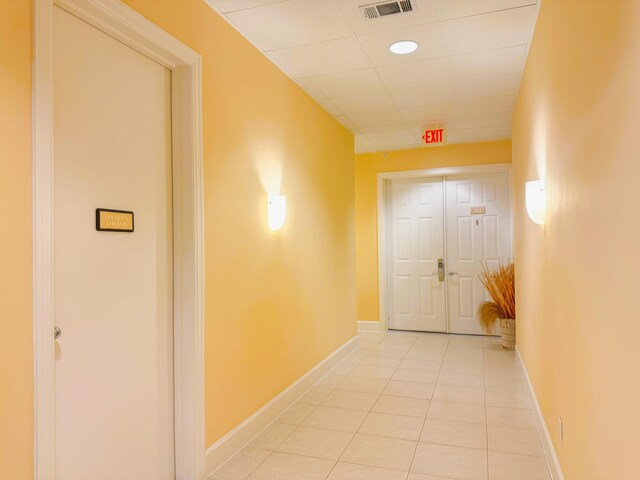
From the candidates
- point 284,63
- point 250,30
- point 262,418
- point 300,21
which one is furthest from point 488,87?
point 262,418

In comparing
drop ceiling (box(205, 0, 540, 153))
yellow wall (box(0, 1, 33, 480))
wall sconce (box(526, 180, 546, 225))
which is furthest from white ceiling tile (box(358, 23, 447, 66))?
yellow wall (box(0, 1, 33, 480))

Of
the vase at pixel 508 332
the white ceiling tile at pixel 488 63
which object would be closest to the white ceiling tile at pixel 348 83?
the white ceiling tile at pixel 488 63

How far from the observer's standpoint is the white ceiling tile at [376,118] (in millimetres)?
4957

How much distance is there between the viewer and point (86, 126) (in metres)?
2.00

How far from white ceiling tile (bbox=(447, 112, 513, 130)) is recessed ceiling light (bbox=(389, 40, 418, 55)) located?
203cm

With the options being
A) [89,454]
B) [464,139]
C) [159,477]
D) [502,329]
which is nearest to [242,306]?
[159,477]

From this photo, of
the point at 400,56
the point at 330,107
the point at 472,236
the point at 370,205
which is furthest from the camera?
the point at 370,205

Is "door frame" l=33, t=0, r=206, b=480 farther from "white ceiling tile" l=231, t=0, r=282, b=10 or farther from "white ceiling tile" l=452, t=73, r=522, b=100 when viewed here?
"white ceiling tile" l=452, t=73, r=522, b=100

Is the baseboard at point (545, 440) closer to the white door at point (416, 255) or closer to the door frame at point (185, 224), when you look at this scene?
the door frame at point (185, 224)

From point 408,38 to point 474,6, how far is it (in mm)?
520

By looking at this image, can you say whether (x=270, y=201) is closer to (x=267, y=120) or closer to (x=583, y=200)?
(x=267, y=120)

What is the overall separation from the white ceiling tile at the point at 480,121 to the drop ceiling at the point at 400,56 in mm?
13

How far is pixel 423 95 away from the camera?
4.39 meters

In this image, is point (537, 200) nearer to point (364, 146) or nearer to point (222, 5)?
point (222, 5)
